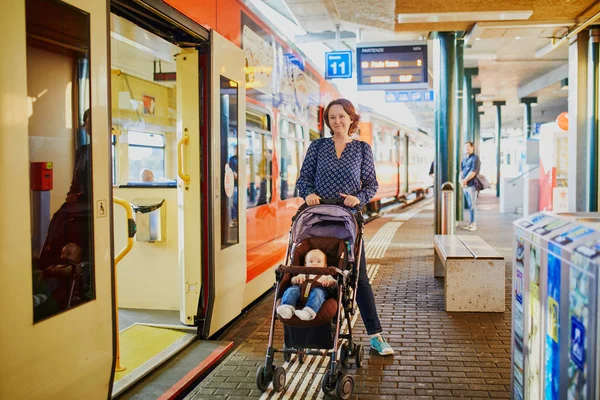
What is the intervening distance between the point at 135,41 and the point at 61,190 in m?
3.13

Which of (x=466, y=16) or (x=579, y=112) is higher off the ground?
(x=466, y=16)

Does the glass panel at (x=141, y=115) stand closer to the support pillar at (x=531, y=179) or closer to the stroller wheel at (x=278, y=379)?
the stroller wheel at (x=278, y=379)

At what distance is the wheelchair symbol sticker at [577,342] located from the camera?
2068 mm

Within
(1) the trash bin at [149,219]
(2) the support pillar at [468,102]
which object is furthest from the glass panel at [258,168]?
(2) the support pillar at [468,102]

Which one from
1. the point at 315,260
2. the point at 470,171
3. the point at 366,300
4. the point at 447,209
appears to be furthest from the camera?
the point at 470,171

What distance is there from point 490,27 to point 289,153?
10.5 feet

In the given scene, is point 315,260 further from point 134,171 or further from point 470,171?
point 470,171

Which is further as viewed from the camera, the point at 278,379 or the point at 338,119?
the point at 338,119

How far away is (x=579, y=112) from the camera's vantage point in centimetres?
982

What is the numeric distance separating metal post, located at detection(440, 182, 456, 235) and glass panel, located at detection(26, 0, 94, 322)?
5.79m

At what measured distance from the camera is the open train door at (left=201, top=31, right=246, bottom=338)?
15.9 feet

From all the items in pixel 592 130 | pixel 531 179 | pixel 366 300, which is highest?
pixel 592 130

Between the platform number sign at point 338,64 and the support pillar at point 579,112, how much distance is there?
12.9 feet

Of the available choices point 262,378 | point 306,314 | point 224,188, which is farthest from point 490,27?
point 262,378
